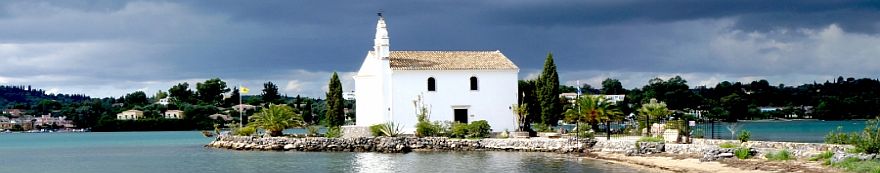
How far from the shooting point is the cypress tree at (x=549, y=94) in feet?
177

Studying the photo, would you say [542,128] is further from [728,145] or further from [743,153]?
[743,153]

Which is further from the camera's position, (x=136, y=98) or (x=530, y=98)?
(x=136, y=98)

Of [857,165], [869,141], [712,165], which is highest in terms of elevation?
[869,141]

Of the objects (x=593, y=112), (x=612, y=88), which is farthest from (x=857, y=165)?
(x=612, y=88)

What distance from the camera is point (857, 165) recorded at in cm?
2773

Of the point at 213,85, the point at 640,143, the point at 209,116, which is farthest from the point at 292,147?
the point at 213,85

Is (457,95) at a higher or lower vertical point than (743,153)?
higher

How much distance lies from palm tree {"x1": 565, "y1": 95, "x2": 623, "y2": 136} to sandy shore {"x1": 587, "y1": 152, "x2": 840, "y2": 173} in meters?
8.06

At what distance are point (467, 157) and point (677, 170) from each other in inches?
442

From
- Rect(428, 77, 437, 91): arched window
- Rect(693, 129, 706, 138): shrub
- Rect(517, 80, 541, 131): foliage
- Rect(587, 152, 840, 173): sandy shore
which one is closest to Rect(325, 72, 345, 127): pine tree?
Rect(428, 77, 437, 91): arched window

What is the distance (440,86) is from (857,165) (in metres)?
27.4

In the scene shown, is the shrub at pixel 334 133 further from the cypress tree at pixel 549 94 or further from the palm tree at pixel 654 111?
the palm tree at pixel 654 111

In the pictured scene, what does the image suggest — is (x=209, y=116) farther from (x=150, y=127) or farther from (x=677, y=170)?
(x=677, y=170)

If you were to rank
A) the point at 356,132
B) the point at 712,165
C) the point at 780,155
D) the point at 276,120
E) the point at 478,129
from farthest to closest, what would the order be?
the point at 276,120 → the point at 356,132 → the point at 478,129 → the point at 712,165 → the point at 780,155
